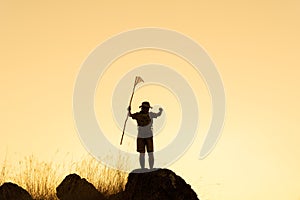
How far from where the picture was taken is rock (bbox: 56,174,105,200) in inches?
368

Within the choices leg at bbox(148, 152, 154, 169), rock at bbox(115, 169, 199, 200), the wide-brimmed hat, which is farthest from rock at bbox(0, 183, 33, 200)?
the wide-brimmed hat

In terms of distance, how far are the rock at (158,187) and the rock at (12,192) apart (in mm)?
1645

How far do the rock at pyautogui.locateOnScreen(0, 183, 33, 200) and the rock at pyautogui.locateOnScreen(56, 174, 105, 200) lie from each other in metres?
0.53

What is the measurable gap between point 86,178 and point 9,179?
127 centimetres

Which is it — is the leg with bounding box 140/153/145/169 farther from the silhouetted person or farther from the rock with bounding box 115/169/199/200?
the rock with bounding box 115/169/199/200

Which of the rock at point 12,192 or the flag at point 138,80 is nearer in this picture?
the rock at point 12,192

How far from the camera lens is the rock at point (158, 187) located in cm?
850

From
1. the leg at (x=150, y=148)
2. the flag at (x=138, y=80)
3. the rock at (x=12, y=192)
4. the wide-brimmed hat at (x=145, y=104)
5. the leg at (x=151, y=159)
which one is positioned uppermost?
the flag at (x=138, y=80)

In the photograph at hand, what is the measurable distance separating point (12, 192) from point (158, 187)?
2.28 m

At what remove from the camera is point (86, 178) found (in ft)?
32.8

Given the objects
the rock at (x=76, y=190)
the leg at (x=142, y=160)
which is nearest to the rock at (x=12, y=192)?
the rock at (x=76, y=190)

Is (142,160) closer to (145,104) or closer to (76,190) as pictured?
(145,104)

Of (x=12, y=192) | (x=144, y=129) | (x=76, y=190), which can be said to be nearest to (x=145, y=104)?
(x=144, y=129)

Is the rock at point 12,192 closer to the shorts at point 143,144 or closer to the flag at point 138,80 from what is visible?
the shorts at point 143,144
